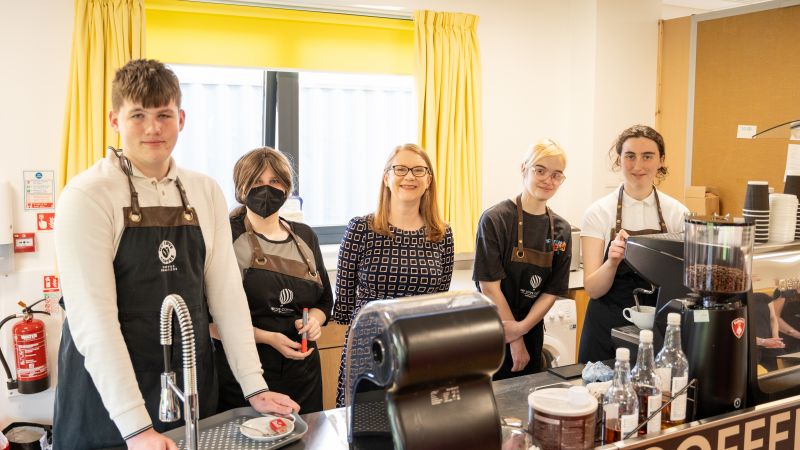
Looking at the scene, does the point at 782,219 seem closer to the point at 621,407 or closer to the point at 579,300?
the point at 621,407

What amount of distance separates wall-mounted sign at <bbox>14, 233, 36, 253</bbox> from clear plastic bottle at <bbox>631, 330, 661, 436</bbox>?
3082 millimetres

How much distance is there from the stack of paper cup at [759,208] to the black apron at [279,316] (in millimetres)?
1458

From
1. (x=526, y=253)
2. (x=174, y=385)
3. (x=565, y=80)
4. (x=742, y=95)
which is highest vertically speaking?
(x=565, y=80)

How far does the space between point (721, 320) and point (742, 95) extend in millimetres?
3123

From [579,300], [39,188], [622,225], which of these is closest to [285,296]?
[622,225]

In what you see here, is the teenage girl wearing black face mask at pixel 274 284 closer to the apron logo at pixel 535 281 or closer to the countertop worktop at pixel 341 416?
the countertop worktop at pixel 341 416

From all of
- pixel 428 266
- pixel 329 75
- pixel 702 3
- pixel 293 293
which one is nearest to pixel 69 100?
pixel 329 75

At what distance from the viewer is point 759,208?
1.94 m

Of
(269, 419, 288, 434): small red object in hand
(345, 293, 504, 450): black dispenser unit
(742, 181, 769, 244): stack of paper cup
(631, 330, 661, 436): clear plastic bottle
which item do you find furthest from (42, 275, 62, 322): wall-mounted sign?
(742, 181, 769, 244): stack of paper cup

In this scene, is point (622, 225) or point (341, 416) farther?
point (622, 225)

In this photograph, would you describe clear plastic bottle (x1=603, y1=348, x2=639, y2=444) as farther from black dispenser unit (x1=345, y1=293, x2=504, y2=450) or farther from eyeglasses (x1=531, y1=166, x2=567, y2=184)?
eyeglasses (x1=531, y1=166, x2=567, y2=184)

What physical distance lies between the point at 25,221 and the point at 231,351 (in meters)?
2.20

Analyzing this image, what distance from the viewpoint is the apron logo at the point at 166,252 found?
5.56 feet

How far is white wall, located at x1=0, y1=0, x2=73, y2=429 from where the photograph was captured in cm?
330
